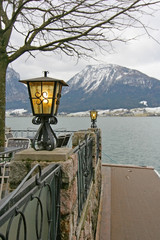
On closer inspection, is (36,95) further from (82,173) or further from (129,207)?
(129,207)

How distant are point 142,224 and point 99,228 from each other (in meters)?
0.93

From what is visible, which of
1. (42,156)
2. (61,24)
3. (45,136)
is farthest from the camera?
(61,24)

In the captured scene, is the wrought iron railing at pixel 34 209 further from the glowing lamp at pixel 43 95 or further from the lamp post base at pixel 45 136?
the glowing lamp at pixel 43 95

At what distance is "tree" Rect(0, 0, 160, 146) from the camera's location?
574cm

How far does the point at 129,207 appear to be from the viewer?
5.43 metres

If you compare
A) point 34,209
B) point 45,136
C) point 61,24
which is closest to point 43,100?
point 45,136

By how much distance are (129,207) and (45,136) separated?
13.7 ft

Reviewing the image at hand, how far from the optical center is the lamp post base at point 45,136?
2062 millimetres

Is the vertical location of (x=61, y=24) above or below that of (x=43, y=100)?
above

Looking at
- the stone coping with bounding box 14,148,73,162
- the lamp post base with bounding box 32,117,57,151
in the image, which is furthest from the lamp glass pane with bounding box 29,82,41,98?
the stone coping with bounding box 14,148,73,162

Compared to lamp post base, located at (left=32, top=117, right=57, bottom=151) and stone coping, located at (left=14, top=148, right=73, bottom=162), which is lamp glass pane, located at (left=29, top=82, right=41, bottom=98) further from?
stone coping, located at (left=14, top=148, right=73, bottom=162)

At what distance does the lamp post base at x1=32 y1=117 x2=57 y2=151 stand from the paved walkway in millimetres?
2872

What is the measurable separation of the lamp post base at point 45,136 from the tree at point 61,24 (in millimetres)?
4039

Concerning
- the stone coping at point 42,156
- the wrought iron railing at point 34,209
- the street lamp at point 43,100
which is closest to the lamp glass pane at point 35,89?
the street lamp at point 43,100
